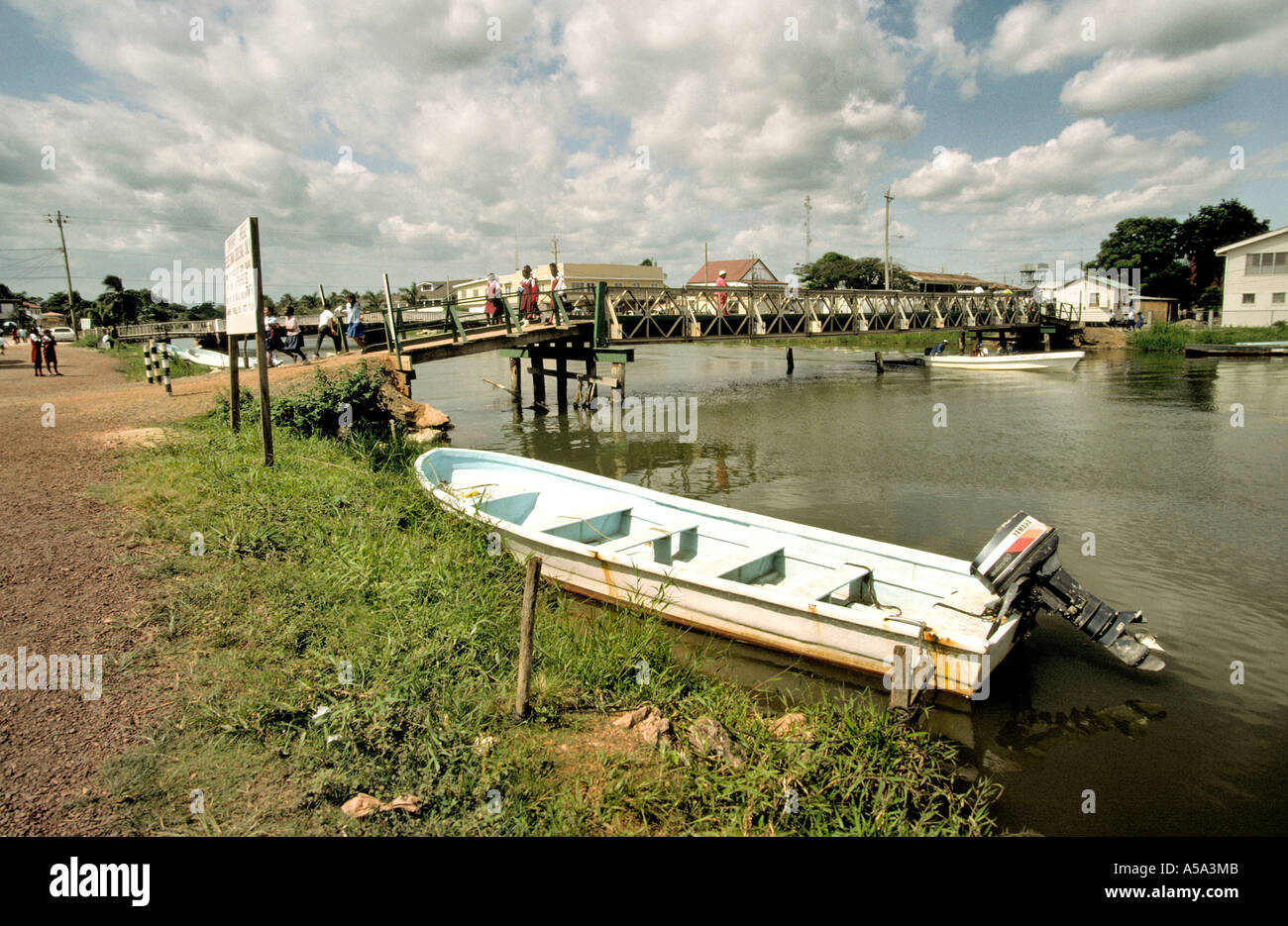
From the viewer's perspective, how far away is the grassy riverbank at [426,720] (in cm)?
371

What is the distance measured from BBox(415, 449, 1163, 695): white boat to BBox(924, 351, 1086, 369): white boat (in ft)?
106

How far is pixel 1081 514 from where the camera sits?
11.1 meters

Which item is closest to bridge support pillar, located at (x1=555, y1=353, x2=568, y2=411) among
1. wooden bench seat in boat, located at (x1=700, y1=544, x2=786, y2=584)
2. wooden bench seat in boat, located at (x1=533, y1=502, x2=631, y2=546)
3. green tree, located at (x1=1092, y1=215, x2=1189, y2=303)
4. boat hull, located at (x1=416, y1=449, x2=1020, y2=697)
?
boat hull, located at (x1=416, y1=449, x2=1020, y2=697)

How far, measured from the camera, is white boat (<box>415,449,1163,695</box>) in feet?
17.8

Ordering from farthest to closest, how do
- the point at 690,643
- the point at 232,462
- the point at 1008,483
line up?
the point at 1008,483, the point at 232,462, the point at 690,643

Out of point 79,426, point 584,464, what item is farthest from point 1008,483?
point 79,426

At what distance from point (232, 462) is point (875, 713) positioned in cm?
789

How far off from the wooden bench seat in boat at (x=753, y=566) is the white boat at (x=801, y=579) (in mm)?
15

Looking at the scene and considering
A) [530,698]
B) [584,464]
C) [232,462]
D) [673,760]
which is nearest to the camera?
[673,760]

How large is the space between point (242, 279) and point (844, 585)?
24.7 ft

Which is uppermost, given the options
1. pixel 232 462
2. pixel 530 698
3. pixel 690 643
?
pixel 232 462
